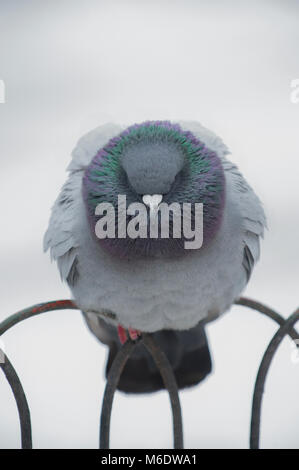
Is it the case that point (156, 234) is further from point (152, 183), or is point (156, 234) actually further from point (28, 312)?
point (28, 312)

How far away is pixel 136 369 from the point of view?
1984 millimetres

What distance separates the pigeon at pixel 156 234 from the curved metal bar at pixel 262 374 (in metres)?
0.24

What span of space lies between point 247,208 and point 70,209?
1.39ft

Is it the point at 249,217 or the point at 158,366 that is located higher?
the point at 249,217

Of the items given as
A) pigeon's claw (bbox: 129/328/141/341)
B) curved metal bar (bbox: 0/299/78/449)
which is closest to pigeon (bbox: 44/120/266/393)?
pigeon's claw (bbox: 129/328/141/341)

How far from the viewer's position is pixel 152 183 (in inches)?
54.9

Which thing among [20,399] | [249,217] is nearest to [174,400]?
[20,399]

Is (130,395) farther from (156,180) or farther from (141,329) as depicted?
(156,180)

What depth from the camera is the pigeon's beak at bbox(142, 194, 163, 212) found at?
1.39 meters

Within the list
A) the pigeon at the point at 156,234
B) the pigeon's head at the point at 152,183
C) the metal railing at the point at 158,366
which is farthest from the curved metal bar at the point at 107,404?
the pigeon's head at the point at 152,183
